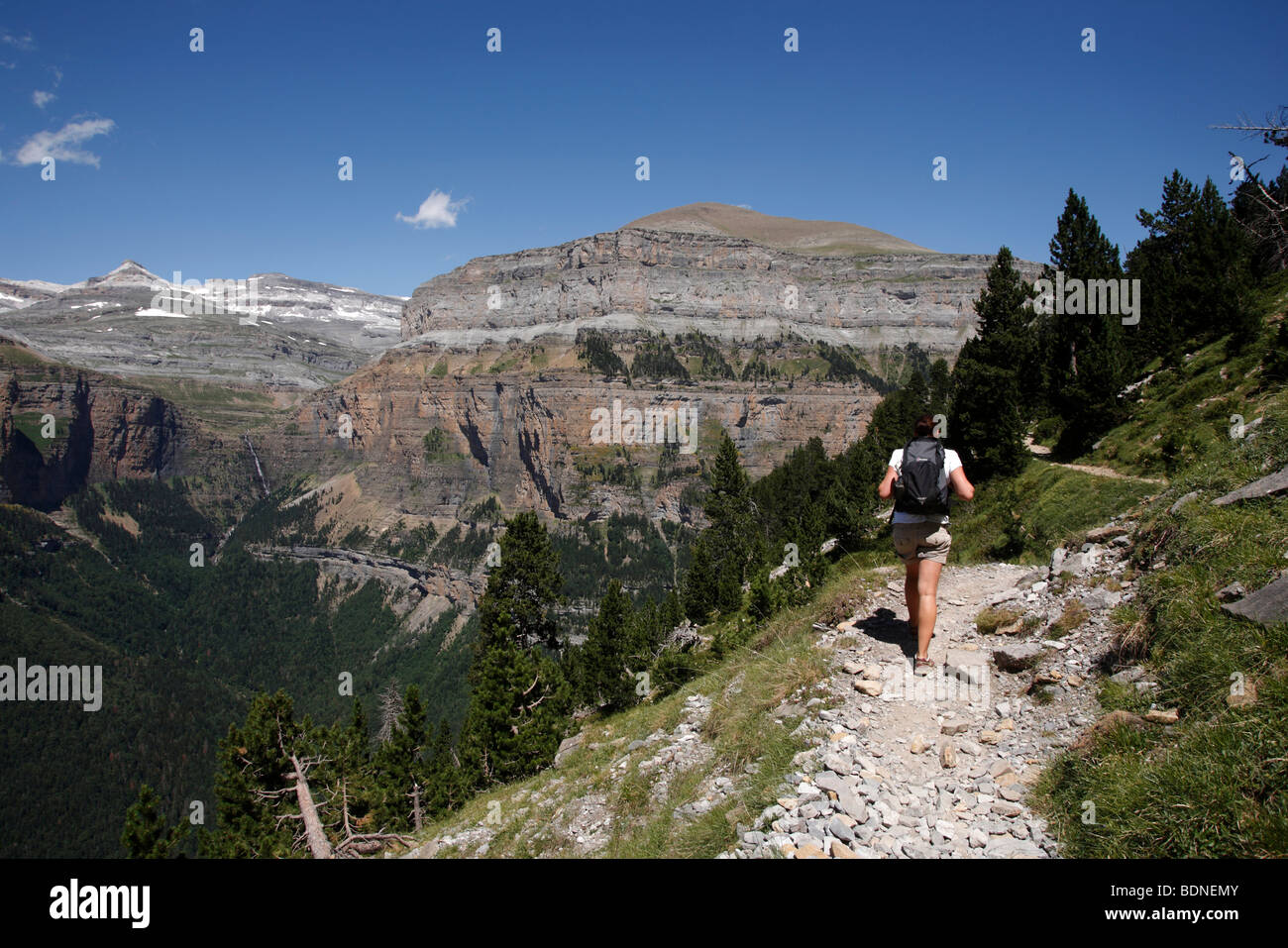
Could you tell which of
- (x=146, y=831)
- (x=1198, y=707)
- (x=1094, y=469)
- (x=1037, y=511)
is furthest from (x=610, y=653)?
(x=1198, y=707)

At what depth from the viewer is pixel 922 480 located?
31.2 feet

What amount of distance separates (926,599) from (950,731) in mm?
2292

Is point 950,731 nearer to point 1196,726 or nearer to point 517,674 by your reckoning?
point 1196,726

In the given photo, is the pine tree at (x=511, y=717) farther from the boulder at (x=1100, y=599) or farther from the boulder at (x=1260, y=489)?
the boulder at (x=1260, y=489)

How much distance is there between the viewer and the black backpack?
9.46 metres

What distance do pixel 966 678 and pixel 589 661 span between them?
32.5m

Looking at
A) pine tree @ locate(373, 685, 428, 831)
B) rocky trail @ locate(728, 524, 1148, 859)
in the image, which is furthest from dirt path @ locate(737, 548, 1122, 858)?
pine tree @ locate(373, 685, 428, 831)

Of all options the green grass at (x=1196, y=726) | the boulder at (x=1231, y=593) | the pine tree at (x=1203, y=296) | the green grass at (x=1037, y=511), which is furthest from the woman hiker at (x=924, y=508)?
the pine tree at (x=1203, y=296)

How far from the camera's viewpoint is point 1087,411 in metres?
31.2

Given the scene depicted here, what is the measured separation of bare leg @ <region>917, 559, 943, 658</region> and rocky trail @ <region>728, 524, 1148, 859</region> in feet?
1.75

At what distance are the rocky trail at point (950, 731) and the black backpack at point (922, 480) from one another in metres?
2.58

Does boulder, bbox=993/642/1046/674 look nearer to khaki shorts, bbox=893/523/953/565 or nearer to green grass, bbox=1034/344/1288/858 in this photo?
green grass, bbox=1034/344/1288/858

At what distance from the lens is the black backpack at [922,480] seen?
9.46 meters
